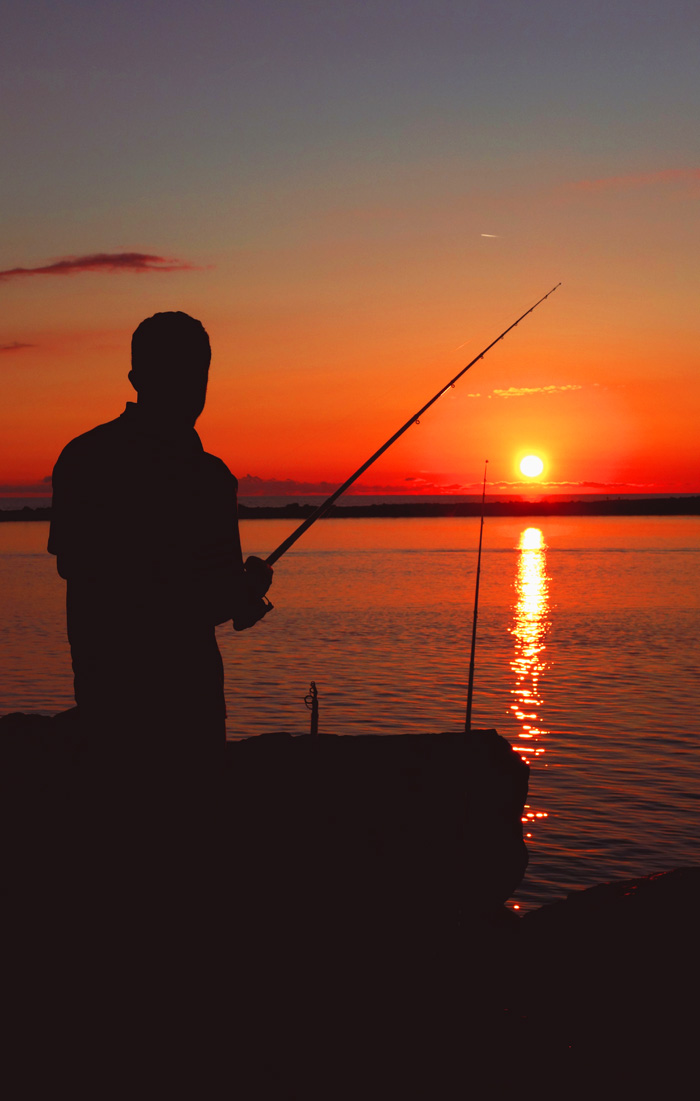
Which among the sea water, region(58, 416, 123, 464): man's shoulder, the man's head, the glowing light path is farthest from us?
the glowing light path

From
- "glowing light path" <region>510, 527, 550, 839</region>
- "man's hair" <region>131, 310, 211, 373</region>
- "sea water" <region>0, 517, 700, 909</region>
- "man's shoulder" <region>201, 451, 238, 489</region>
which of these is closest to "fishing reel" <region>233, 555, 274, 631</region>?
"man's shoulder" <region>201, 451, 238, 489</region>

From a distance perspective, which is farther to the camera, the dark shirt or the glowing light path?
the glowing light path

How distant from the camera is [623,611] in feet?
94.8

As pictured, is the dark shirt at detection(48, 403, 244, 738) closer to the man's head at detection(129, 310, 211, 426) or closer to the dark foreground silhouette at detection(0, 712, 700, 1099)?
the man's head at detection(129, 310, 211, 426)

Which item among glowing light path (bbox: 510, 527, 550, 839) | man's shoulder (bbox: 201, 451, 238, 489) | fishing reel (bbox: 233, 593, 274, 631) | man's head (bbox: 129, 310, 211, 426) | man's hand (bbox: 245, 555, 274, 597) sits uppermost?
man's head (bbox: 129, 310, 211, 426)

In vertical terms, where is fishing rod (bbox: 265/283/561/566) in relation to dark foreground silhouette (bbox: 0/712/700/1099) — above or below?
above

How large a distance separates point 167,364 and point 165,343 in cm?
6

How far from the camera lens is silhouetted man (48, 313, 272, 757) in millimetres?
2875

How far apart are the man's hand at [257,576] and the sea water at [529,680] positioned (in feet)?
17.0

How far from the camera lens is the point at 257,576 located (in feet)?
10.4

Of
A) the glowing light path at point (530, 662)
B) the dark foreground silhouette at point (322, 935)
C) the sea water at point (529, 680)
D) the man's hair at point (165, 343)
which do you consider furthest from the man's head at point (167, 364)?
the glowing light path at point (530, 662)

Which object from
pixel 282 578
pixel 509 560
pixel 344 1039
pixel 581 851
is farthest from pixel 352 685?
pixel 509 560

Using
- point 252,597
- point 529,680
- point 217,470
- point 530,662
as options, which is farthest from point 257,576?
point 530,662

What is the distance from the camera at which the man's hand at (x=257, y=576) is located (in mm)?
3090
